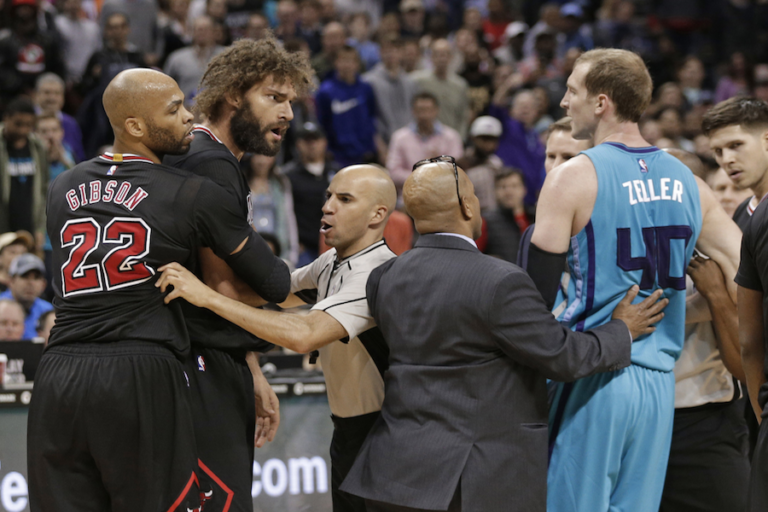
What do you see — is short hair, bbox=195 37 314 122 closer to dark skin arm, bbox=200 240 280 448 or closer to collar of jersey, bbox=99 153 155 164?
collar of jersey, bbox=99 153 155 164

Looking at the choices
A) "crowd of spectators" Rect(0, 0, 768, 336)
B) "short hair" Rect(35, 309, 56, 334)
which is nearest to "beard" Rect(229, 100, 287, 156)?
"short hair" Rect(35, 309, 56, 334)

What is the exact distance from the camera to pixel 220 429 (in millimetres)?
3598

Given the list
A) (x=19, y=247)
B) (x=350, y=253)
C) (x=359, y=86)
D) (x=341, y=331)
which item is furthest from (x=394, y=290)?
(x=359, y=86)

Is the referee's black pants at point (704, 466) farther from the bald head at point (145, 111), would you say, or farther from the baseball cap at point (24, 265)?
the baseball cap at point (24, 265)

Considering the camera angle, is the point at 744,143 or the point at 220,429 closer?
the point at 220,429

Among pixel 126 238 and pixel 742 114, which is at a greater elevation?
pixel 742 114

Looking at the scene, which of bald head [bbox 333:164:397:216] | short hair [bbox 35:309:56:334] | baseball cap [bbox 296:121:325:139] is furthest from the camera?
baseball cap [bbox 296:121:325:139]

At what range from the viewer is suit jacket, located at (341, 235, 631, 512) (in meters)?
3.17

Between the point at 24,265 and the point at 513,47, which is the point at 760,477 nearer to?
the point at 24,265

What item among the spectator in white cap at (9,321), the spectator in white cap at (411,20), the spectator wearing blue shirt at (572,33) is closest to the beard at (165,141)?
the spectator in white cap at (9,321)

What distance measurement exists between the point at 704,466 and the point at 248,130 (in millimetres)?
2640

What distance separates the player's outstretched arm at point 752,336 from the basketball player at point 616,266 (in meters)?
0.30

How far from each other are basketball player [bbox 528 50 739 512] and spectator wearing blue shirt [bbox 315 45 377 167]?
7.04m

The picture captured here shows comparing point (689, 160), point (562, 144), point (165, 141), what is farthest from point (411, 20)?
point (165, 141)
